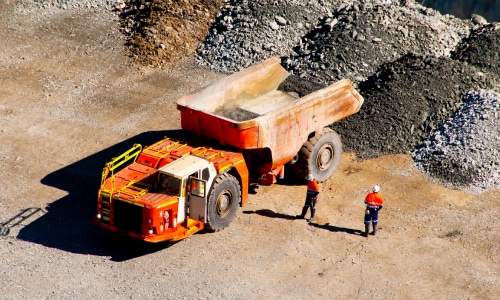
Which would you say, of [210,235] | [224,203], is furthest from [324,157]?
[210,235]

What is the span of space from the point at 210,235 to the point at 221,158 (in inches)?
61.1

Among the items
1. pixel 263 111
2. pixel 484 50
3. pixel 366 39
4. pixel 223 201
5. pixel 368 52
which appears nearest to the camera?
pixel 223 201

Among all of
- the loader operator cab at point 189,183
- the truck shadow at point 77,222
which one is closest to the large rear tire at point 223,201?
the loader operator cab at point 189,183

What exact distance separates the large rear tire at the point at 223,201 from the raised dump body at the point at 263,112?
31.5 inches

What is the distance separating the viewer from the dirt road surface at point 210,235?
14.4m

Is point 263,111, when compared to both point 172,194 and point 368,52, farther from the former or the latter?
point 368,52

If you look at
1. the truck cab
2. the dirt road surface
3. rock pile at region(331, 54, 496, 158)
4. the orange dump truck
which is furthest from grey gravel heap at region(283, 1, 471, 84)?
the truck cab

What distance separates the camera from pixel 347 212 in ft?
54.9

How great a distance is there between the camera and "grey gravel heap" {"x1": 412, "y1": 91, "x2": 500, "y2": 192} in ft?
57.5

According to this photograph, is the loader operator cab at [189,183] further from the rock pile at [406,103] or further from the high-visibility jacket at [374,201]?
the rock pile at [406,103]

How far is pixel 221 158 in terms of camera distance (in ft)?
51.1

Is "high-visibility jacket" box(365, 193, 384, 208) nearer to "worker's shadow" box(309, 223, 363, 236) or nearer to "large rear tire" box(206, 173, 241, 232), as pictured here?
"worker's shadow" box(309, 223, 363, 236)

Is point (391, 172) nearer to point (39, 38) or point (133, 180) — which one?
point (133, 180)

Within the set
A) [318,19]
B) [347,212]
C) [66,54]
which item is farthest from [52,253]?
[318,19]
